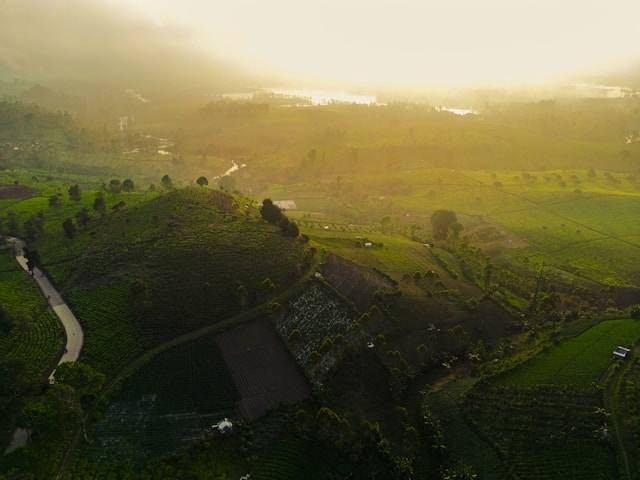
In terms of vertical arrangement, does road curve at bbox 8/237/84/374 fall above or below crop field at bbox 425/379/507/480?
above

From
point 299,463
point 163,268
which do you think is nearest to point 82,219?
point 163,268

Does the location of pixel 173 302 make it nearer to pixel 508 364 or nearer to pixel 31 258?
pixel 31 258

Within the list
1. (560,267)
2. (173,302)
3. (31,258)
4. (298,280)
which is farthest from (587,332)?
(31,258)

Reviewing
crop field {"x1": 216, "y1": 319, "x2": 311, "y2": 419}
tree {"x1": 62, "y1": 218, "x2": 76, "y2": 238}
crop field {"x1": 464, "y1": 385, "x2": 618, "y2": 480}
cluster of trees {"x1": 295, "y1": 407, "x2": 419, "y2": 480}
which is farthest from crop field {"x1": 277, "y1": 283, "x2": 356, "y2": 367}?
tree {"x1": 62, "y1": 218, "x2": 76, "y2": 238}

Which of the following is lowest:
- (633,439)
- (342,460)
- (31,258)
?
(342,460)

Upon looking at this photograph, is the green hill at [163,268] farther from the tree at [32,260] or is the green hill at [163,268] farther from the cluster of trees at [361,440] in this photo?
the cluster of trees at [361,440]

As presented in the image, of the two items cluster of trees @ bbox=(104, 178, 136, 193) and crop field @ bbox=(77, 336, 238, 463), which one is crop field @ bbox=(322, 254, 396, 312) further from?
cluster of trees @ bbox=(104, 178, 136, 193)

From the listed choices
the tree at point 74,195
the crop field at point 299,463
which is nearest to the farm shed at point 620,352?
the crop field at point 299,463
